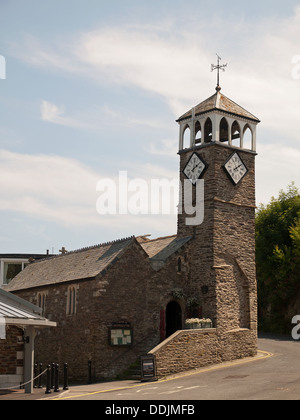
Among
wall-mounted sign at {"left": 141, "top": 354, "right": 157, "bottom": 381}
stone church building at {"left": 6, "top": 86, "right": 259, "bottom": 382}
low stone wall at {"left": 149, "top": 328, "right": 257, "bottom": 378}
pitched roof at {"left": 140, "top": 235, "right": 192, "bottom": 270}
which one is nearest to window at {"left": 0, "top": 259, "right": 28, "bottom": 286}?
stone church building at {"left": 6, "top": 86, "right": 259, "bottom": 382}

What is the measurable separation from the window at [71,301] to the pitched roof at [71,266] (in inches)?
20.6

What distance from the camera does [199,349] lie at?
94.8ft

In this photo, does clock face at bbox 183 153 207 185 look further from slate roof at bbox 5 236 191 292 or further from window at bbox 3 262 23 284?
window at bbox 3 262 23 284

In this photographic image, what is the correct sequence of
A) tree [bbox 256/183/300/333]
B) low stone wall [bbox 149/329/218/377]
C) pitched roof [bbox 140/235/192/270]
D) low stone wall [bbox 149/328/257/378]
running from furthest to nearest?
tree [bbox 256/183/300/333] < pitched roof [bbox 140/235/192/270] < low stone wall [bbox 149/328/257/378] < low stone wall [bbox 149/329/218/377]

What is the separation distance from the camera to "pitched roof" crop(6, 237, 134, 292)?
3017 centimetres

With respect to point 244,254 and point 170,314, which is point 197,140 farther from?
point 170,314

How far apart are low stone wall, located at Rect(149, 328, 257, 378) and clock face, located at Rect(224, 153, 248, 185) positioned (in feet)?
27.1

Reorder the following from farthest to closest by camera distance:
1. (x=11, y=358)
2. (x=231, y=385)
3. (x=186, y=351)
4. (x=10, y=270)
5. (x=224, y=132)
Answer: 1. (x=10, y=270)
2. (x=224, y=132)
3. (x=186, y=351)
4. (x=11, y=358)
5. (x=231, y=385)

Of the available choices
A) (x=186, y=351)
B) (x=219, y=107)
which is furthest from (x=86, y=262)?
(x=219, y=107)

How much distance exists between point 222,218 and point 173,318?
19.5 ft

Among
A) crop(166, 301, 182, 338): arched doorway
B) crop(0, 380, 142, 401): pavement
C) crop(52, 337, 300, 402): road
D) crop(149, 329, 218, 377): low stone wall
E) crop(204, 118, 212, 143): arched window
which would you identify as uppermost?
crop(204, 118, 212, 143): arched window

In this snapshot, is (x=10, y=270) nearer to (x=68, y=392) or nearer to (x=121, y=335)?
(x=121, y=335)

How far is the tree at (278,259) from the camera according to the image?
1763 inches

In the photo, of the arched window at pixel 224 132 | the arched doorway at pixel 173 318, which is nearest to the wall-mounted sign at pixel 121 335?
the arched doorway at pixel 173 318
